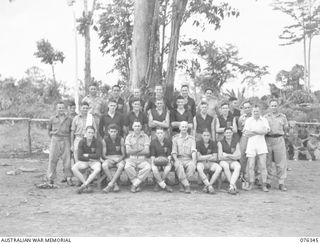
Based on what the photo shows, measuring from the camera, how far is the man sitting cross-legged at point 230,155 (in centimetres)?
791

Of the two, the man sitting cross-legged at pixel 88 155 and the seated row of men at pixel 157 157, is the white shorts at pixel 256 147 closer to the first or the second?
the seated row of men at pixel 157 157

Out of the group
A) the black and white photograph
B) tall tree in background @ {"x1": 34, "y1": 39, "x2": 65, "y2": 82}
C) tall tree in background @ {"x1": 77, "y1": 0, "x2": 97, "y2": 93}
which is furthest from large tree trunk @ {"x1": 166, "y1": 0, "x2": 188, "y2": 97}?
tall tree in background @ {"x1": 34, "y1": 39, "x2": 65, "y2": 82}

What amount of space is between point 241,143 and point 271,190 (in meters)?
1.03

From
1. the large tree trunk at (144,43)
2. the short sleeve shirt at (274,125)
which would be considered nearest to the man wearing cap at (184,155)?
the short sleeve shirt at (274,125)

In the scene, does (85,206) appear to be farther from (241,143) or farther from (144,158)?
(241,143)

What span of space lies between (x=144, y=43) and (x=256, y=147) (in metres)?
4.14

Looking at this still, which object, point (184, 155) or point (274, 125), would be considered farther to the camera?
point (274, 125)

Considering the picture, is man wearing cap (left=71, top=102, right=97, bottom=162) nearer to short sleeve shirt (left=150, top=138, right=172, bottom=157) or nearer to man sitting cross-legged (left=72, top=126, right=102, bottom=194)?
man sitting cross-legged (left=72, top=126, right=102, bottom=194)

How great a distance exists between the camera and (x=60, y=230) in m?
5.25

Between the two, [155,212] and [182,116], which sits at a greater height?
[182,116]

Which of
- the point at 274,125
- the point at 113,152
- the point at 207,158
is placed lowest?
the point at 207,158

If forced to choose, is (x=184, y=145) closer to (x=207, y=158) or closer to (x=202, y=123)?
(x=207, y=158)

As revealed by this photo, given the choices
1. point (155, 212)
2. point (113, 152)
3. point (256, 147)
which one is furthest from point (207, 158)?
point (155, 212)

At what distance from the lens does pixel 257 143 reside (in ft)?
27.1
